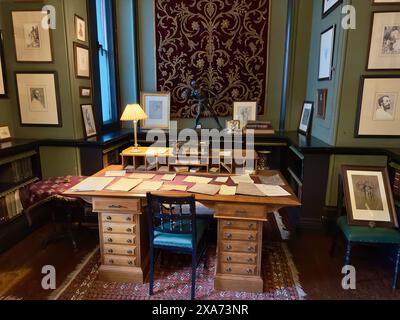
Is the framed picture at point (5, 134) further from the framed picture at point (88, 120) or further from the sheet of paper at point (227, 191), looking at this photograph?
the sheet of paper at point (227, 191)

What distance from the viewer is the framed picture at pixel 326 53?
3.09 metres

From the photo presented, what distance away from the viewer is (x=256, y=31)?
409 centimetres

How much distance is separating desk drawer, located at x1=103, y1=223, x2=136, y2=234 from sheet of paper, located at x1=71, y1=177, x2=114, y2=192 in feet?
0.98

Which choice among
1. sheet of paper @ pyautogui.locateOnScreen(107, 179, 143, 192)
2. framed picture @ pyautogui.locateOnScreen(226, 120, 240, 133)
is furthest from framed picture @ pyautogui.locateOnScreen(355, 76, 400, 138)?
sheet of paper @ pyautogui.locateOnScreen(107, 179, 143, 192)

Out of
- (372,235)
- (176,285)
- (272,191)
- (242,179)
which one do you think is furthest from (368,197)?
(176,285)

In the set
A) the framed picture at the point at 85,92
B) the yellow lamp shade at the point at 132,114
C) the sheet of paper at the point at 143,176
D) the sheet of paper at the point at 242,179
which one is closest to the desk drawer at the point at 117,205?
the sheet of paper at the point at 143,176

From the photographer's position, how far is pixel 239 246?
7.41 feet

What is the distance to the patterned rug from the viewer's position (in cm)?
224

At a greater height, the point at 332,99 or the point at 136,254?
the point at 332,99

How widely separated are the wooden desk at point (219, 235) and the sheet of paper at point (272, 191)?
6cm
